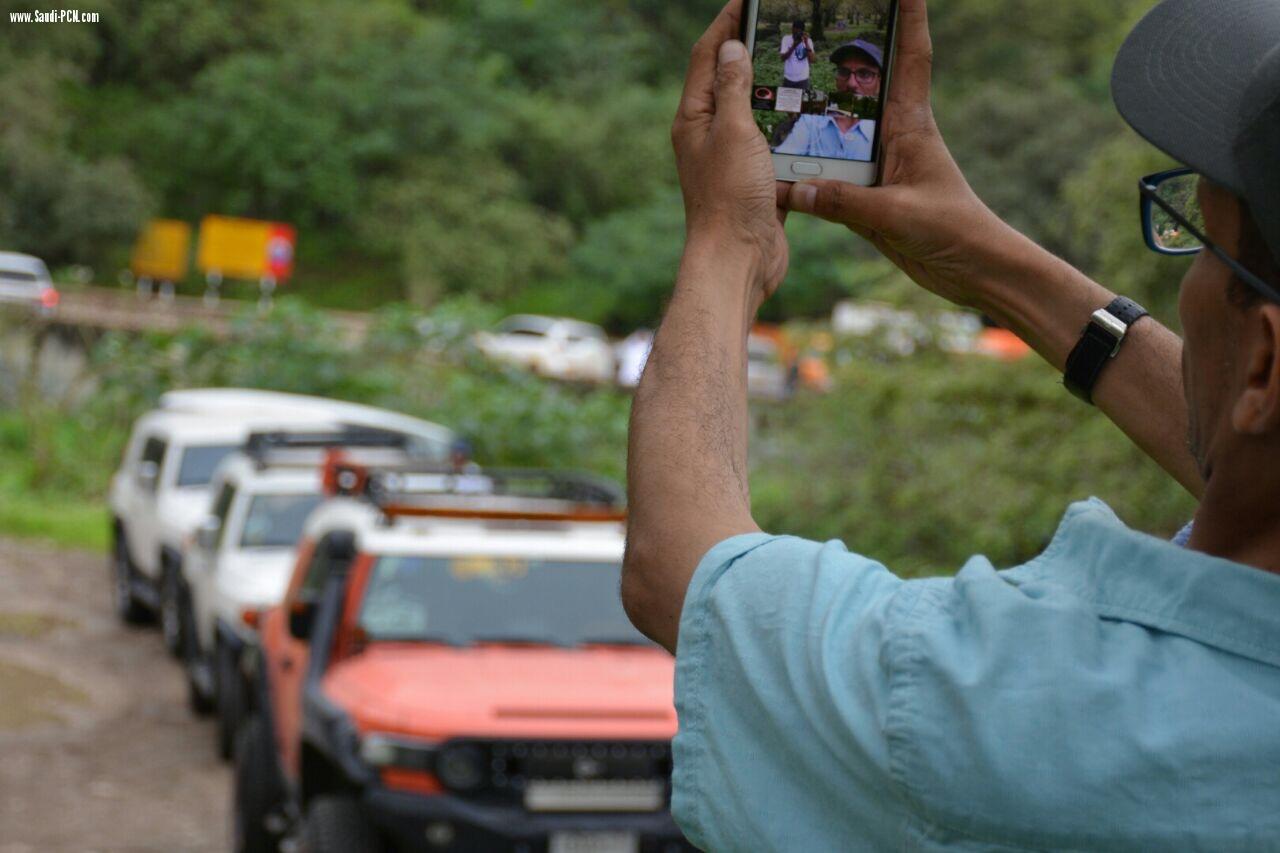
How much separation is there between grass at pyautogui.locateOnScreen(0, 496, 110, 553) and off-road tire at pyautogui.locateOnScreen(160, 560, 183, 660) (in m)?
5.60

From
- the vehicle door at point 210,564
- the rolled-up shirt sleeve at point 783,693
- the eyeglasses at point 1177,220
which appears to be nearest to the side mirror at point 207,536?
the vehicle door at point 210,564

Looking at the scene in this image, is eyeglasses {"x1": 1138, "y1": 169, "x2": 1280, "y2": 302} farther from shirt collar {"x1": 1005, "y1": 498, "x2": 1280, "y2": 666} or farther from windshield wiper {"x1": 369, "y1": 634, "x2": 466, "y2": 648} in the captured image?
windshield wiper {"x1": 369, "y1": 634, "x2": 466, "y2": 648}

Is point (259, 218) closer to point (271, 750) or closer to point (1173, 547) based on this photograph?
point (271, 750)

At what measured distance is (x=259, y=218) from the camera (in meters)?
55.5

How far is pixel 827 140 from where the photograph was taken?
1.68 m

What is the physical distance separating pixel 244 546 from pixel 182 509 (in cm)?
311

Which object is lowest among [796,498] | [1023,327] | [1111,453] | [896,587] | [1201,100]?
[796,498]

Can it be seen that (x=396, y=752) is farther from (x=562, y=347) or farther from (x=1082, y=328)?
(x=562, y=347)

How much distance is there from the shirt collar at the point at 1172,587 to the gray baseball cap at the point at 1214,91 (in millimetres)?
215

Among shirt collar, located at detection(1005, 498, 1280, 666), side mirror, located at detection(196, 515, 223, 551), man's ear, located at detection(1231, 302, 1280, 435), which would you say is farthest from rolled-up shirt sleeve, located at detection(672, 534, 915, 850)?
side mirror, located at detection(196, 515, 223, 551)

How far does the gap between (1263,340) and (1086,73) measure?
2020 inches

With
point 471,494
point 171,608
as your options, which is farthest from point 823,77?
point 171,608

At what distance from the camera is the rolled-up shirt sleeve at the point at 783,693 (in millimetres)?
1176

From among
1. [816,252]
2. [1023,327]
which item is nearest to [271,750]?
[1023,327]
